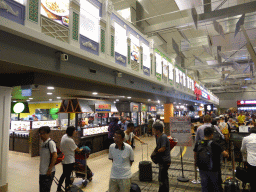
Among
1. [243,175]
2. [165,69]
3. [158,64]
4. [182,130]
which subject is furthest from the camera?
[165,69]

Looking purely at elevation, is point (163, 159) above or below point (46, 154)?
below

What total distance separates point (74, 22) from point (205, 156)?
4.14 m

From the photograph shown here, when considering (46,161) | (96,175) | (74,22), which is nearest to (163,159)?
Answer: (46,161)

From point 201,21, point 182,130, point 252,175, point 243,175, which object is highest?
point 201,21

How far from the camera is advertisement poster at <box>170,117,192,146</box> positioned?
5684 millimetres

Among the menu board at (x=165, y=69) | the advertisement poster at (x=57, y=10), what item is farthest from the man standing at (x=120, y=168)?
the menu board at (x=165, y=69)

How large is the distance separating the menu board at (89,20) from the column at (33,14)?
1.26 meters

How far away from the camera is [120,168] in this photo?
2.95m

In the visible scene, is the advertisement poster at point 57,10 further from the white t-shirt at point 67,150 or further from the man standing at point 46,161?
the white t-shirt at point 67,150

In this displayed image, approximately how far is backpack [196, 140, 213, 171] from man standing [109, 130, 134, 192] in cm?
128

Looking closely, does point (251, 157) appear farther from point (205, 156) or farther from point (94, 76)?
point (94, 76)

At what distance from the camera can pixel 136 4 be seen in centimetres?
990

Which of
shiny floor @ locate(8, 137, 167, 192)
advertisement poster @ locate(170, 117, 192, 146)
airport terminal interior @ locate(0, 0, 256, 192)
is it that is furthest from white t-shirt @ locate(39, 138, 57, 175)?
advertisement poster @ locate(170, 117, 192, 146)

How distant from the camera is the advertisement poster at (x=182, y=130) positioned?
5684 millimetres
